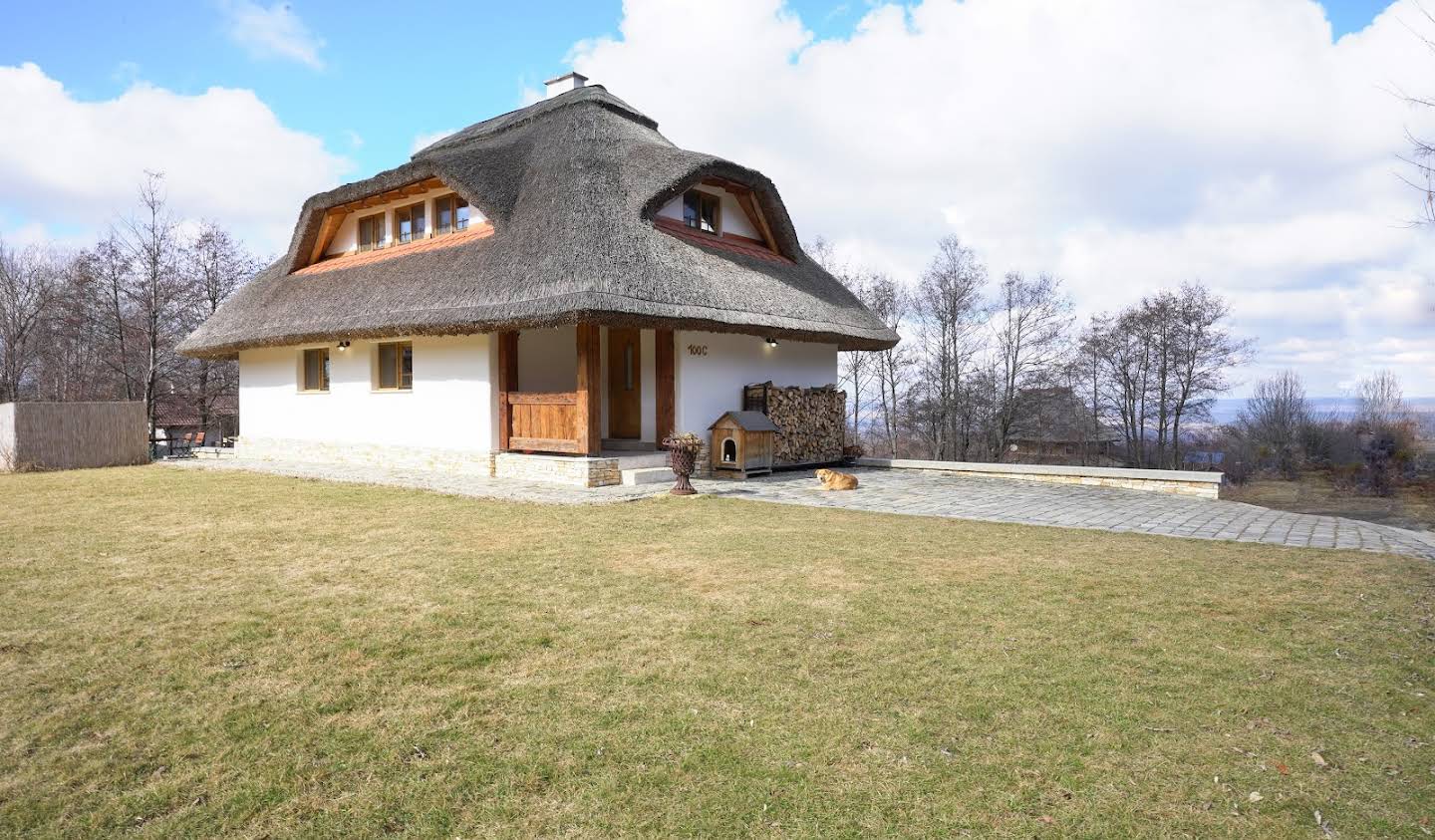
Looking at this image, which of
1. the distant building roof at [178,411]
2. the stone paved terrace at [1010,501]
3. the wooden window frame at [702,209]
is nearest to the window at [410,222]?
the stone paved terrace at [1010,501]

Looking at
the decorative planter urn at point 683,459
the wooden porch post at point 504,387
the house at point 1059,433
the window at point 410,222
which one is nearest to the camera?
the decorative planter urn at point 683,459

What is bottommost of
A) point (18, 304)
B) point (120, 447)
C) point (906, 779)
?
point (906, 779)

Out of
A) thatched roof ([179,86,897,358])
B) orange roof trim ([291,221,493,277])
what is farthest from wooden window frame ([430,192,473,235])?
thatched roof ([179,86,897,358])

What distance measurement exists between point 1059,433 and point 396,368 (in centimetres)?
2277

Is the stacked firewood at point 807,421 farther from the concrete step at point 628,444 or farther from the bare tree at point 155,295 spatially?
the bare tree at point 155,295

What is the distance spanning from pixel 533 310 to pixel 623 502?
2931mm

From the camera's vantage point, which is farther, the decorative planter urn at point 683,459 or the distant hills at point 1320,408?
the distant hills at point 1320,408

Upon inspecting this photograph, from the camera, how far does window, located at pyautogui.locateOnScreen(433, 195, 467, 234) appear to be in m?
12.9

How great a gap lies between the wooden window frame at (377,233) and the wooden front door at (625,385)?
5114 millimetres

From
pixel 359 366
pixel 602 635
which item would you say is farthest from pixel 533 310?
pixel 602 635

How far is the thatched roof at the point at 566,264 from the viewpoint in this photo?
1023 centimetres

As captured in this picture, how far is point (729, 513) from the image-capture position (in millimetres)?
8258

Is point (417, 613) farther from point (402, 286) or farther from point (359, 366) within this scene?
point (359, 366)

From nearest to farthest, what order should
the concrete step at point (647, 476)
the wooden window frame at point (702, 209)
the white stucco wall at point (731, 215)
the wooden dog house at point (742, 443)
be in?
1. the concrete step at point (647, 476)
2. the wooden dog house at point (742, 443)
3. the wooden window frame at point (702, 209)
4. the white stucco wall at point (731, 215)
